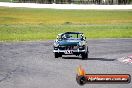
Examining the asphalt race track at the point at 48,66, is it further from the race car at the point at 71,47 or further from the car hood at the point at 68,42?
the car hood at the point at 68,42

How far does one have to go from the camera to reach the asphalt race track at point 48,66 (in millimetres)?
16594

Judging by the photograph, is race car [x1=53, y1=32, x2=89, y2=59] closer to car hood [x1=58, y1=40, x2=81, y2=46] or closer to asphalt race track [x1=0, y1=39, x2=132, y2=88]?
car hood [x1=58, y1=40, x2=81, y2=46]

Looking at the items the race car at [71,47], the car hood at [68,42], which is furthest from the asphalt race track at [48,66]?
the car hood at [68,42]

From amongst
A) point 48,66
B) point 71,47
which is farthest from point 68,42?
point 48,66

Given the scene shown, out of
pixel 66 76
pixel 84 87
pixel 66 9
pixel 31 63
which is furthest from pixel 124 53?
pixel 66 9

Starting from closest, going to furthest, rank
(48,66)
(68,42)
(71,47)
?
(48,66) → (71,47) → (68,42)

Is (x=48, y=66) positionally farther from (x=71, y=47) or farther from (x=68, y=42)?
(x=68, y=42)

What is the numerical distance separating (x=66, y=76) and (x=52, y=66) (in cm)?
313

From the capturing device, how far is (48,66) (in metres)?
21.4

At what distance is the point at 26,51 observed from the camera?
93.8ft

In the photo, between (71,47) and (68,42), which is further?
(68,42)

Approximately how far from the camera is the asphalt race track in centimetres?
1659

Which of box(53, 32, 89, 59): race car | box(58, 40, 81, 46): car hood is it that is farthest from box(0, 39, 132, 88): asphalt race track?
box(58, 40, 81, 46): car hood

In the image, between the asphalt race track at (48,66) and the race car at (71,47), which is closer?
the asphalt race track at (48,66)
